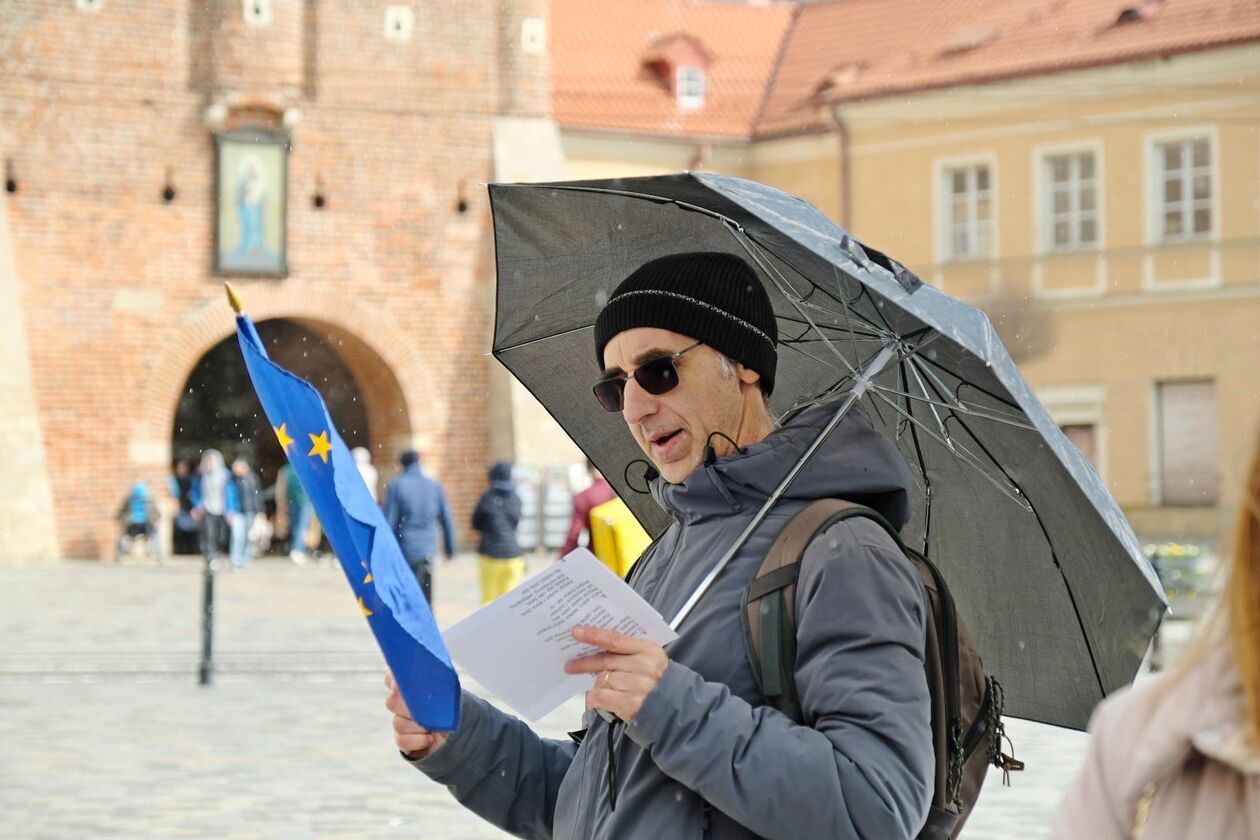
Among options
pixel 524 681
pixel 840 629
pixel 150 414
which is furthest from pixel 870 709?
pixel 150 414

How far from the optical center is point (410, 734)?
2725 mm

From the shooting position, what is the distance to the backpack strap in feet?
7.77

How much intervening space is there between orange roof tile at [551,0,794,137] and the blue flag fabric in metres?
30.8

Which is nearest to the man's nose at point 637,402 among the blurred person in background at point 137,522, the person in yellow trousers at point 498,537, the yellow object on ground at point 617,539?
the yellow object on ground at point 617,539

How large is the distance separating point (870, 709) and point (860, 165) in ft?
100

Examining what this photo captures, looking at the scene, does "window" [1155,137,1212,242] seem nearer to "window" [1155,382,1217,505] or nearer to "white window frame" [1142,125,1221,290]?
"white window frame" [1142,125,1221,290]

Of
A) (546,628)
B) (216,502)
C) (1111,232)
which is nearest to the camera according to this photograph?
(546,628)

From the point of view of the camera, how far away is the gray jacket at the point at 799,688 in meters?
2.27

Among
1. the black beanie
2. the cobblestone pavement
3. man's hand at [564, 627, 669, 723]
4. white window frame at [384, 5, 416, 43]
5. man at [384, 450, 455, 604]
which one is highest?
white window frame at [384, 5, 416, 43]

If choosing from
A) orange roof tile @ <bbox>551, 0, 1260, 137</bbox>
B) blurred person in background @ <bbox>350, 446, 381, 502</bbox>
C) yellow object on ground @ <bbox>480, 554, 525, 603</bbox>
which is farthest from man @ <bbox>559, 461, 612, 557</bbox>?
orange roof tile @ <bbox>551, 0, 1260, 137</bbox>

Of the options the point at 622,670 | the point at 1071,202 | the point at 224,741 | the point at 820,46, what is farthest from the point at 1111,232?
the point at 622,670

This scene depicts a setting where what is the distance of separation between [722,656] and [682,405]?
43 cm

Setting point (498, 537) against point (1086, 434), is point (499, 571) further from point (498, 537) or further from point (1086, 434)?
point (1086, 434)

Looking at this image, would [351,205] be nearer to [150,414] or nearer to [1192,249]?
[150,414]
